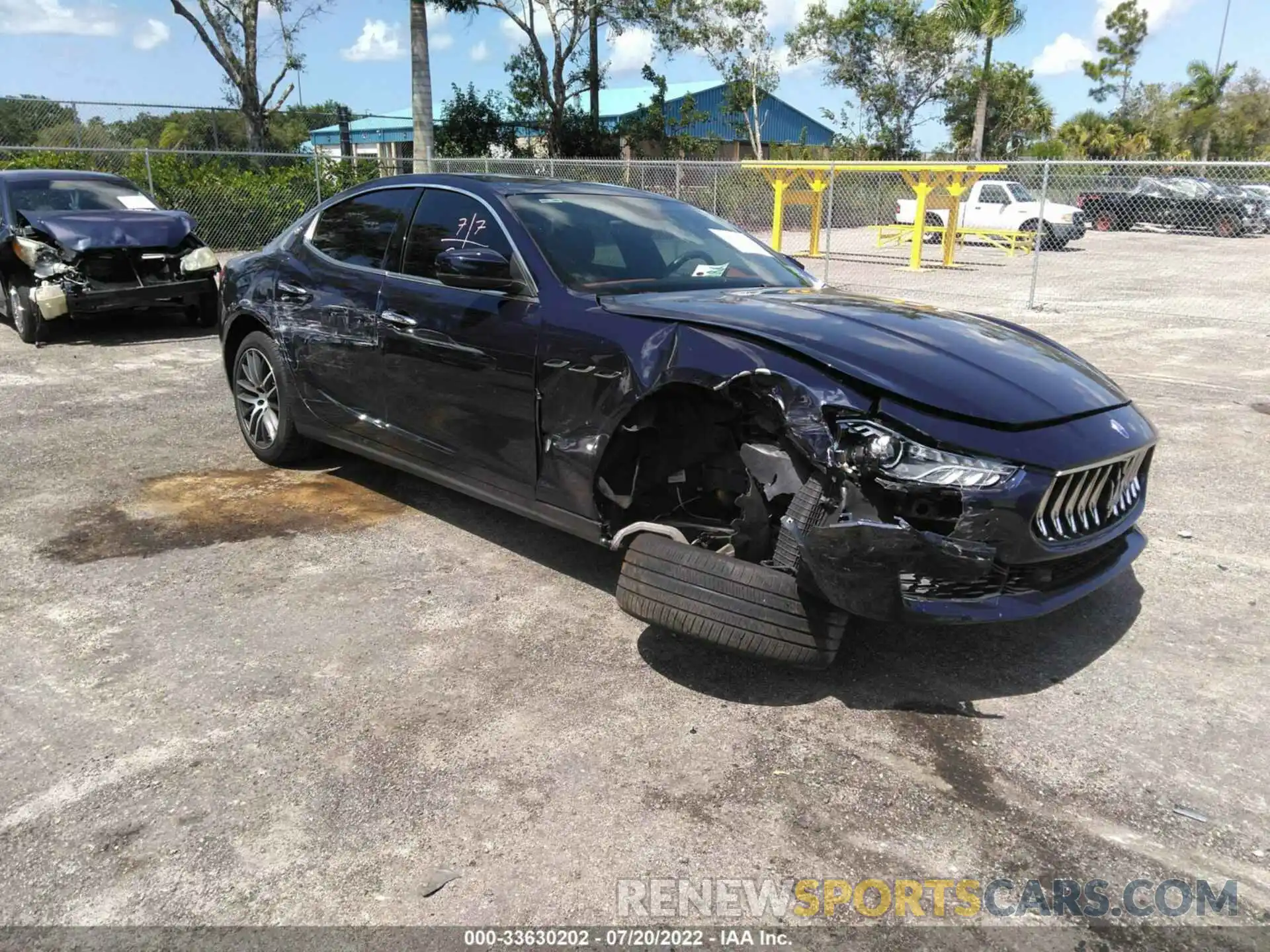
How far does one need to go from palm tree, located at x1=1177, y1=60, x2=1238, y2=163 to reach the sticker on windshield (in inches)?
2607

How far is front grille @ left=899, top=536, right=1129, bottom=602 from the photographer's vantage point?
9.64 feet

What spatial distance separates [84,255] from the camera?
30.3 ft

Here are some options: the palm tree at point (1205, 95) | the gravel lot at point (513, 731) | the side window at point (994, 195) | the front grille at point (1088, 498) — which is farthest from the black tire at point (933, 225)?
the palm tree at point (1205, 95)

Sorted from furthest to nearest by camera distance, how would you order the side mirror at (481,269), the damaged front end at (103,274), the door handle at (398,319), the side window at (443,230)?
the damaged front end at (103,274), the door handle at (398,319), the side window at (443,230), the side mirror at (481,269)

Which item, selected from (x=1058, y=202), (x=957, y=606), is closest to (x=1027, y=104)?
(x=1058, y=202)

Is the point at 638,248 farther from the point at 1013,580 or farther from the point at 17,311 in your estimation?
the point at 17,311

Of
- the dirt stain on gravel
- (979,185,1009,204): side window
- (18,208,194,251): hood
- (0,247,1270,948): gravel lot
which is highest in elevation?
(979,185,1009,204): side window

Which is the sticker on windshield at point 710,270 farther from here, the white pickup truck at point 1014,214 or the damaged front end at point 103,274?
the white pickup truck at point 1014,214

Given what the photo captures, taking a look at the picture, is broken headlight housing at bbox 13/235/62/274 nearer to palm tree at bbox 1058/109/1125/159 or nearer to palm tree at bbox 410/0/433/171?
palm tree at bbox 410/0/433/171

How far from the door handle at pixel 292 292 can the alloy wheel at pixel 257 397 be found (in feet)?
1.37

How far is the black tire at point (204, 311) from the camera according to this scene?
33.9 ft

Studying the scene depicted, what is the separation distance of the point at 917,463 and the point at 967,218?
25.3 m

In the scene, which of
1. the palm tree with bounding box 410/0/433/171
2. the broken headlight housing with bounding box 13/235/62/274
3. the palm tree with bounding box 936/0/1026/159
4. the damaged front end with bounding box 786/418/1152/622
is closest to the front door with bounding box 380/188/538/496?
the damaged front end with bounding box 786/418/1152/622

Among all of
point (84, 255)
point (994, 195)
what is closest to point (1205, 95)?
point (994, 195)
